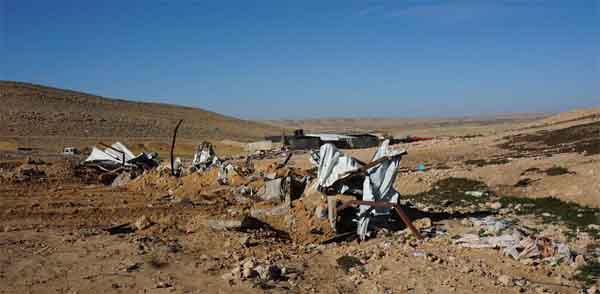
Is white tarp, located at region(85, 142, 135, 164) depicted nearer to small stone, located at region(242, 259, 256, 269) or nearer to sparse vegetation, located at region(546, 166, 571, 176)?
small stone, located at region(242, 259, 256, 269)

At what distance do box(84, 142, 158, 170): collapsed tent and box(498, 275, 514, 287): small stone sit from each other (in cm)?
1261

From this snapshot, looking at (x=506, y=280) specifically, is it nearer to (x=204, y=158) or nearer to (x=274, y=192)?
(x=274, y=192)

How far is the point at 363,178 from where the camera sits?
845 centimetres

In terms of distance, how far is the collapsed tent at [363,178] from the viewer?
7992mm

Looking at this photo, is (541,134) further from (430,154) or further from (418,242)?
(418,242)

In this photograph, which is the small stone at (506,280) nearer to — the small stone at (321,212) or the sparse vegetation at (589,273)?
the sparse vegetation at (589,273)

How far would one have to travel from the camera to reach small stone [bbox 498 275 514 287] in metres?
5.69

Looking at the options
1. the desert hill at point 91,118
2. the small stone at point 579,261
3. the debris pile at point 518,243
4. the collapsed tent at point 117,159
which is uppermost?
the desert hill at point 91,118

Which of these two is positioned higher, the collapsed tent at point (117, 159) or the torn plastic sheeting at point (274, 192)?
the collapsed tent at point (117, 159)

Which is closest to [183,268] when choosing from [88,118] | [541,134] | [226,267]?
[226,267]

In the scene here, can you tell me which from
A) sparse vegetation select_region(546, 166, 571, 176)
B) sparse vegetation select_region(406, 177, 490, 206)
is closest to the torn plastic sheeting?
sparse vegetation select_region(406, 177, 490, 206)

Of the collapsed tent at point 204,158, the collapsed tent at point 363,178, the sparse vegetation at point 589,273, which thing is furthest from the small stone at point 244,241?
the collapsed tent at point 204,158

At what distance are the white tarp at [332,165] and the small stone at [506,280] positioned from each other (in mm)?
3066

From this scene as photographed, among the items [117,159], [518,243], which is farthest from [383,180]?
[117,159]
